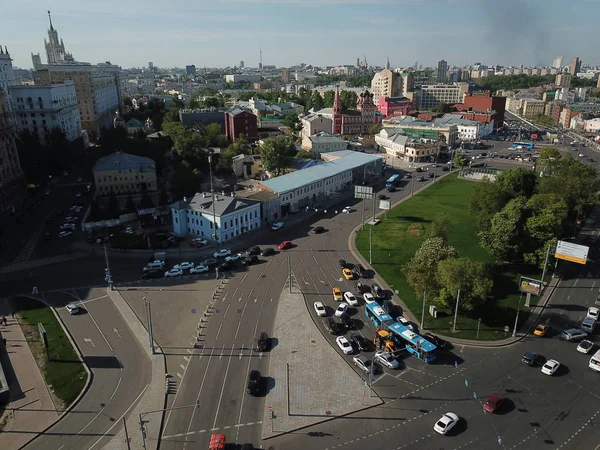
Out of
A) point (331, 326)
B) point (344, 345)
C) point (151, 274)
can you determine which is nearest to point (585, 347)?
point (344, 345)

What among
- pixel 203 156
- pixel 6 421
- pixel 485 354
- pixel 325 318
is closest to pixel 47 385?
pixel 6 421

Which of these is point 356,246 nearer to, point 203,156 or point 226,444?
point 226,444

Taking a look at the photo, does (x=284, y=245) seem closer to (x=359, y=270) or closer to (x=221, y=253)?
(x=221, y=253)

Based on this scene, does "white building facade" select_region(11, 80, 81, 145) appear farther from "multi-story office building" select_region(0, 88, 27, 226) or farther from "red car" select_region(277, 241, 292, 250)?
"red car" select_region(277, 241, 292, 250)

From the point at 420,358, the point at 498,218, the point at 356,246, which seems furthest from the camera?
the point at 356,246

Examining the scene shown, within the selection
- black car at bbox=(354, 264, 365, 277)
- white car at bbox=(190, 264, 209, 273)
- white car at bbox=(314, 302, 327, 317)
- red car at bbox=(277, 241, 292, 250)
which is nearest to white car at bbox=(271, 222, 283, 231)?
red car at bbox=(277, 241, 292, 250)

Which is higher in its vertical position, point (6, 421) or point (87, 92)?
point (87, 92)

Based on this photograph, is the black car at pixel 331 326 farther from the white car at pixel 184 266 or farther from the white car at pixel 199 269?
the white car at pixel 184 266
